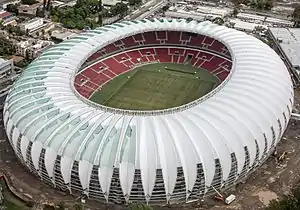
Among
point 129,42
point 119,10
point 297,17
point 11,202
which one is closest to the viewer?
point 11,202

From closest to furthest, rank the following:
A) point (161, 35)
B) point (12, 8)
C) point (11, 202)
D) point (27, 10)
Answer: point (11, 202) → point (161, 35) → point (27, 10) → point (12, 8)

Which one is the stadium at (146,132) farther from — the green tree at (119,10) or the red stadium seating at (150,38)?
the green tree at (119,10)

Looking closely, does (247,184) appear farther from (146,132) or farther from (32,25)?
(32,25)

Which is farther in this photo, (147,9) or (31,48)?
(147,9)

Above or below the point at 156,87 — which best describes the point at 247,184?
above

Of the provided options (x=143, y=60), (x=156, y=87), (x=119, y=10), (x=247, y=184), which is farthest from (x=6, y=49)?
(x=247, y=184)

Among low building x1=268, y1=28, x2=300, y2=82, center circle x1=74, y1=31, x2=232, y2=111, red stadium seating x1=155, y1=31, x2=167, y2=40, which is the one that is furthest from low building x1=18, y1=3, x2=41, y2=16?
low building x1=268, y1=28, x2=300, y2=82
